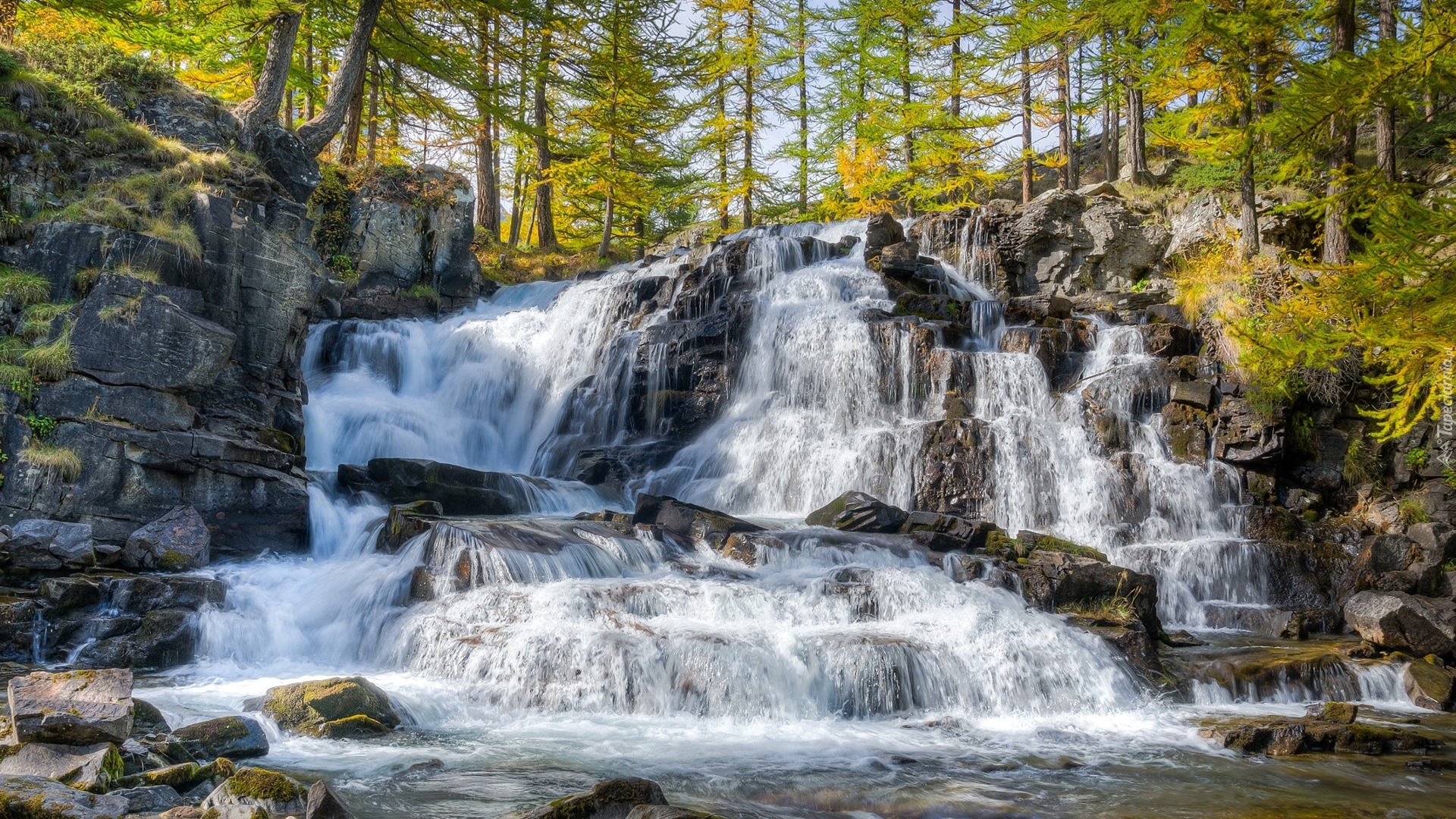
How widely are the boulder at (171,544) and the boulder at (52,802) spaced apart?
5760 mm

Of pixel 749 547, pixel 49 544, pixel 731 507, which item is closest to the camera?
pixel 49 544

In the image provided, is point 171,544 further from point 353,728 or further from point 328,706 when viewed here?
point 353,728

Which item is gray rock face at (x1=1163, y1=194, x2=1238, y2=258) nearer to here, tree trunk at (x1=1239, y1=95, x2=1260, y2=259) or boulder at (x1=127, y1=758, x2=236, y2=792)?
tree trunk at (x1=1239, y1=95, x2=1260, y2=259)

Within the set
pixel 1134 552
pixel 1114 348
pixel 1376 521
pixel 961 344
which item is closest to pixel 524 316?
pixel 961 344

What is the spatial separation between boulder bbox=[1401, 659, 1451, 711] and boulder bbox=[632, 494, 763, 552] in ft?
22.9

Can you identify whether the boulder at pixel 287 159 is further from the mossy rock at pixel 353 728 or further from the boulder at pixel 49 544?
the mossy rock at pixel 353 728

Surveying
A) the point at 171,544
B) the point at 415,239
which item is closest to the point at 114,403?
the point at 171,544

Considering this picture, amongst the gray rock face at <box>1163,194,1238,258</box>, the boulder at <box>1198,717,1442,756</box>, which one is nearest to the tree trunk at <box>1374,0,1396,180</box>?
the gray rock face at <box>1163,194,1238,258</box>

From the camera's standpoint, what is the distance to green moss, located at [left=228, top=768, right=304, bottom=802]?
14.6 feet

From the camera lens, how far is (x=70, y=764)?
183 inches

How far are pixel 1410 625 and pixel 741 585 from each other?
726 centimetres

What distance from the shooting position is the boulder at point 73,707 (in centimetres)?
495

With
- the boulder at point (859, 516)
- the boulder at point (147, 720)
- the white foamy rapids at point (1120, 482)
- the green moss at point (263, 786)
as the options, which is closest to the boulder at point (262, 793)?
the green moss at point (263, 786)

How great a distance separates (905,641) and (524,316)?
14828 mm
